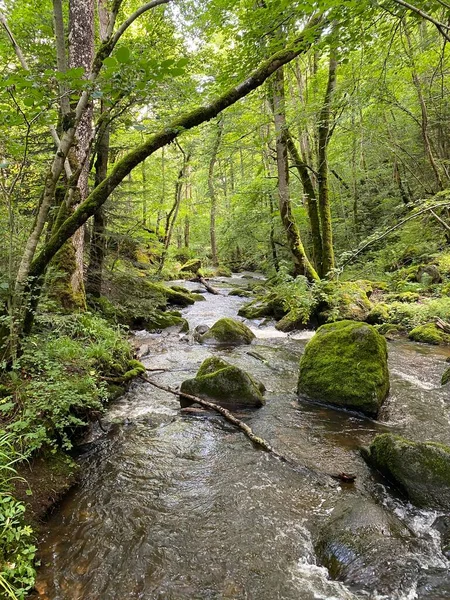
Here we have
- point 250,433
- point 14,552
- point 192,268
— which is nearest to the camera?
point 14,552

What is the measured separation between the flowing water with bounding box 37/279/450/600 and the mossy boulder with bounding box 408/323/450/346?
330 cm

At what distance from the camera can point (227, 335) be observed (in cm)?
995

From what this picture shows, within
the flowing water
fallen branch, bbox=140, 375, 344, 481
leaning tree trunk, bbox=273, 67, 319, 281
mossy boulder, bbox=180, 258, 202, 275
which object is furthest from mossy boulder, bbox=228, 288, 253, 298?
fallen branch, bbox=140, 375, 344, 481

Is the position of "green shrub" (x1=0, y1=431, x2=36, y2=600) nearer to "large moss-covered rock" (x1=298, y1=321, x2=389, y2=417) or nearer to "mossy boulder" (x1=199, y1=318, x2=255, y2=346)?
"large moss-covered rock" (x1=298, y1=321, x2=389, y2=417)

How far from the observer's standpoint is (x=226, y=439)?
483 centimetres

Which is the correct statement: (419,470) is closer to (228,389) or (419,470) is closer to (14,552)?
(228,389)

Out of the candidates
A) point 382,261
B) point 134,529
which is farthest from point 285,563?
point 382,261

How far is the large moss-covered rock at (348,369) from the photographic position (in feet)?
18.0

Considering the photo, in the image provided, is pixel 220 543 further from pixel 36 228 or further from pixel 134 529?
pixel 36 228

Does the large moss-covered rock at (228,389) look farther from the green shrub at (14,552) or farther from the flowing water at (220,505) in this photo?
the green shrub at (14,552)

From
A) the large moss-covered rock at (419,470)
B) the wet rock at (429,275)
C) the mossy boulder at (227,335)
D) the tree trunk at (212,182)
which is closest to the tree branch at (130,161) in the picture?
the large moss-covered rock at (419,470)

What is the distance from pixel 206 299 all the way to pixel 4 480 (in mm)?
14413

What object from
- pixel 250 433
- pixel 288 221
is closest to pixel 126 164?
pixel 250 433

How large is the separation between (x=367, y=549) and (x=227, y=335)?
7.24 meters
